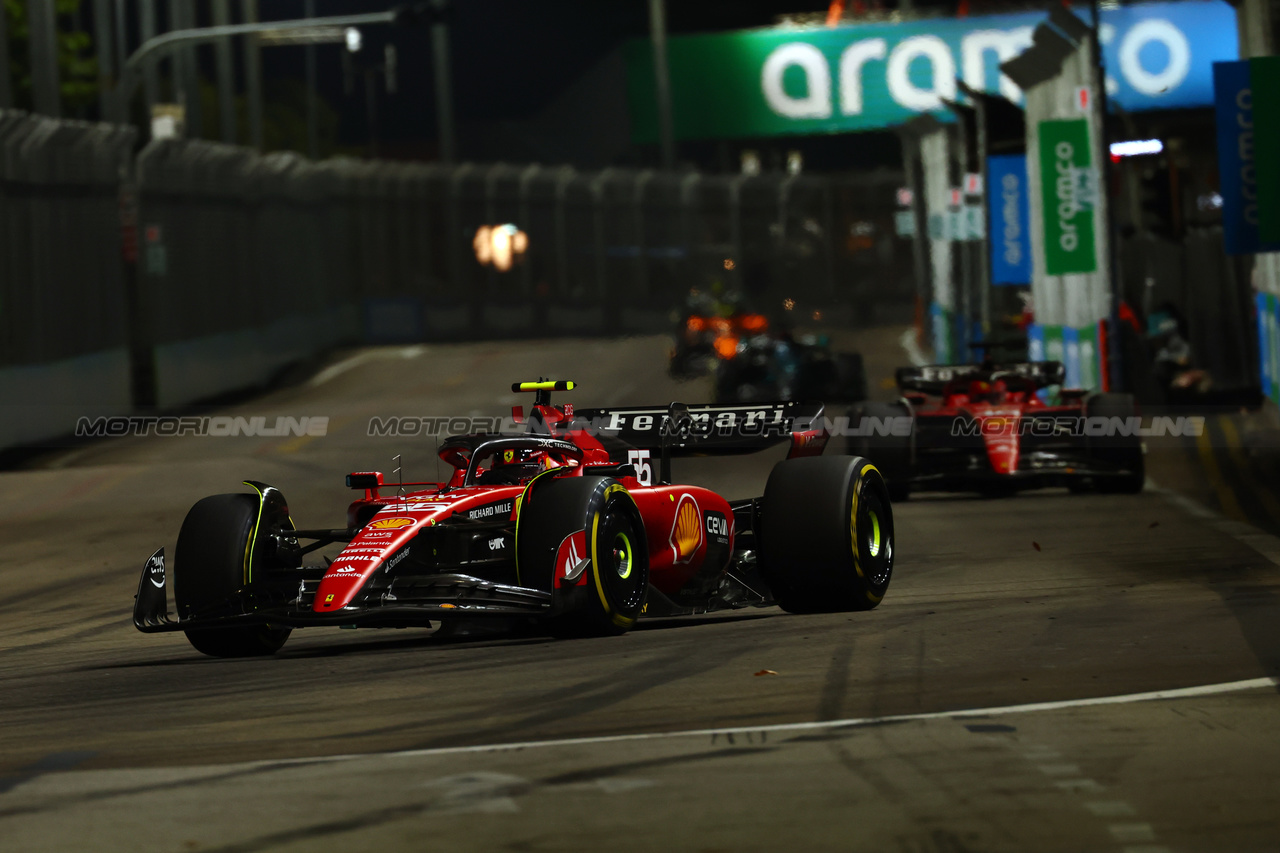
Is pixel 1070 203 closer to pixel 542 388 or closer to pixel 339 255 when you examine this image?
pixel 542 388

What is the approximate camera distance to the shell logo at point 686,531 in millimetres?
10219

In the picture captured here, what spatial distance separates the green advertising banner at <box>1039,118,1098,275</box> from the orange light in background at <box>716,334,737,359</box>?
8207 millimetres

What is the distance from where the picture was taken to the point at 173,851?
5.55m

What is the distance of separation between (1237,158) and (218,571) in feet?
42.3

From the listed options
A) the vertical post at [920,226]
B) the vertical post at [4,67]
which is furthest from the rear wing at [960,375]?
the vertical post at [920,226]

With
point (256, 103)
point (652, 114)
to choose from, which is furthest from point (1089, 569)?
point (652, 114)

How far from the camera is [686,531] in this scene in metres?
10.3

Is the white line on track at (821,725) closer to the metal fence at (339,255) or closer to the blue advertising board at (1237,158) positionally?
the blue advertising board at (1237,158)

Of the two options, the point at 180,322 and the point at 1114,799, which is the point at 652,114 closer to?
the point at 180,322

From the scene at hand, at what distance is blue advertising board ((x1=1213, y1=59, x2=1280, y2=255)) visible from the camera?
19.1 meters

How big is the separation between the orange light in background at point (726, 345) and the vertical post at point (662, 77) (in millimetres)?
29089

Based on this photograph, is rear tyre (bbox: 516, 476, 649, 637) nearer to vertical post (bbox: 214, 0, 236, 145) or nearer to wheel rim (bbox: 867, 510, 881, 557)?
wheel rim (bbox: 867, 510, 881, 557)

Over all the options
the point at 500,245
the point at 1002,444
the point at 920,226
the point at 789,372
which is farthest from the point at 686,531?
the point at 500,245

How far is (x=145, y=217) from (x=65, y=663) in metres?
→ 22.7
